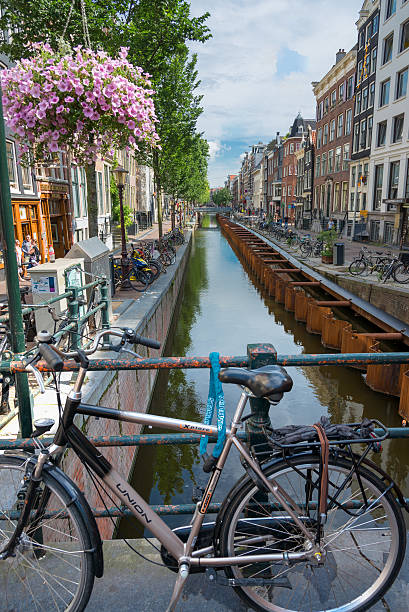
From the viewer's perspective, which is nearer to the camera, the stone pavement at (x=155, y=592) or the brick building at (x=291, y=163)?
the stone pavement at (x=155, y=592)

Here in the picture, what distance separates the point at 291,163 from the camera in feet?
238

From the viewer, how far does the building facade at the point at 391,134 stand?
1018 inches

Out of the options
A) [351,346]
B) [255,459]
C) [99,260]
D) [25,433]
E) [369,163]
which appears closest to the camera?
[255,459]

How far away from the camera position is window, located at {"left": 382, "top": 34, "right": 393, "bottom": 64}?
28.0 meters

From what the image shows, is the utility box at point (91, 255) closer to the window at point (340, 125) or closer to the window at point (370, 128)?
the window at point (370, 128)

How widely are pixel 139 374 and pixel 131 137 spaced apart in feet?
15.1

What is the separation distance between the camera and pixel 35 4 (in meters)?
10.3

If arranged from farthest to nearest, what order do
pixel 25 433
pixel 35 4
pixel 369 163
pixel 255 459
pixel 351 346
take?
1. pixel 369 163
2. pixel 351 346
3. pixel 35 4
4. pixel 25 433
5. pixel 255 459

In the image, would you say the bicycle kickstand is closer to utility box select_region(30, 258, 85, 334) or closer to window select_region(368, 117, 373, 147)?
utility box select_region(30, 258, 85, 334)

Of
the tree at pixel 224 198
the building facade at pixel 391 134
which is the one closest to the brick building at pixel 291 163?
the building facade at pixel 391 134

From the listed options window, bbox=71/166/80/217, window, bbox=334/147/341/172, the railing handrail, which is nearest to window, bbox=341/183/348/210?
window, bbox=334/147/341/172

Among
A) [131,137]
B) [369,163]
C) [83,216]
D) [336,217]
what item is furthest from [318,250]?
[131,137]

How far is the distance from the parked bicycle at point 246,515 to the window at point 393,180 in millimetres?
28629

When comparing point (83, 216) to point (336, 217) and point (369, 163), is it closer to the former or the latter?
point (369, 163)
